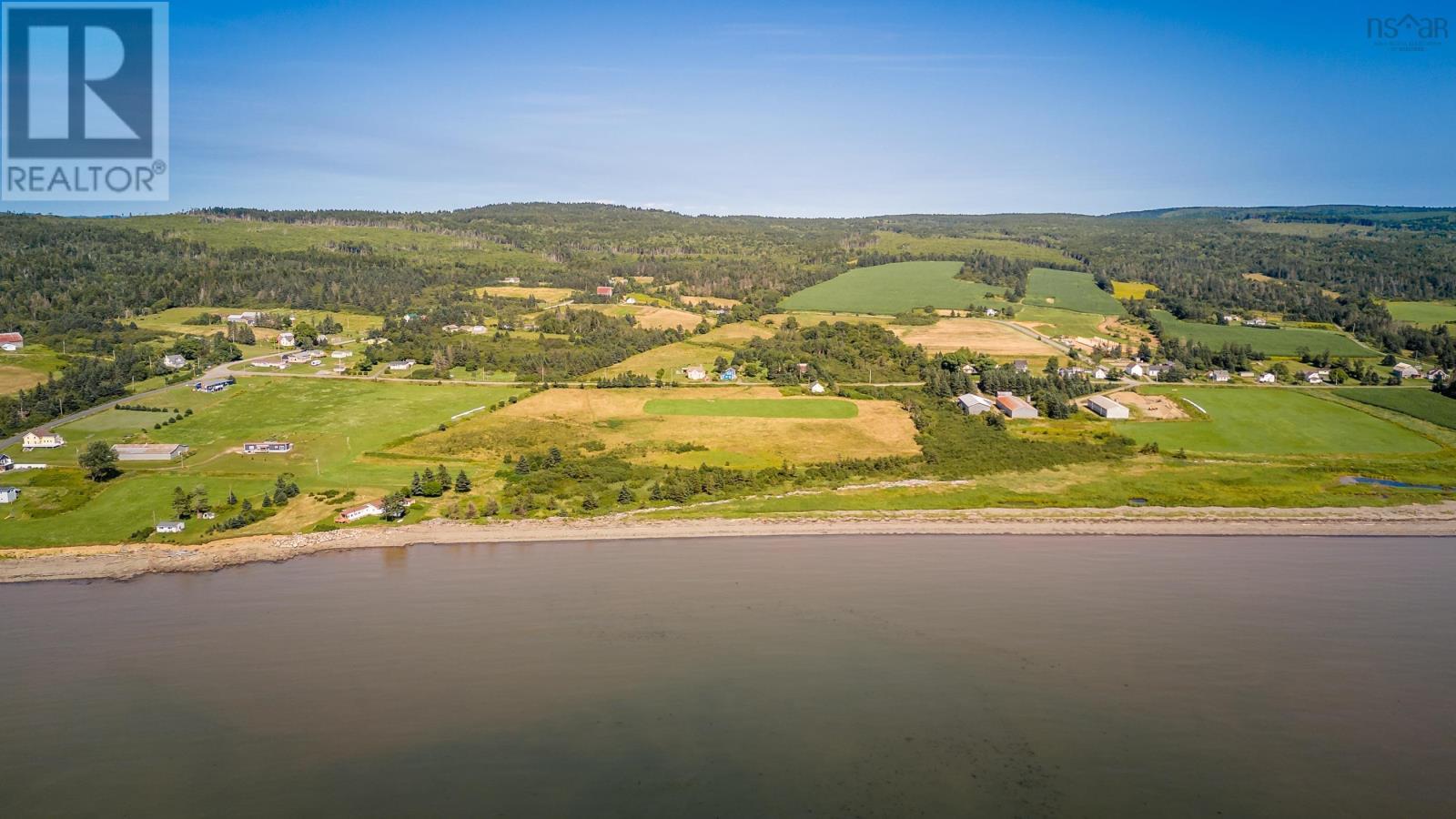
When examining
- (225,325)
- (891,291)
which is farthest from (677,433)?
(891,291)

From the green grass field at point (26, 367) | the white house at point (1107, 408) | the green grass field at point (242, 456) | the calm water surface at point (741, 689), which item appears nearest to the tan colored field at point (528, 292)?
the green grass field at point (242, 456)

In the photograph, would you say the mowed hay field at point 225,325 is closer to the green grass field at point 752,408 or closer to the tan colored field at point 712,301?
the tan colored field at point 712,301

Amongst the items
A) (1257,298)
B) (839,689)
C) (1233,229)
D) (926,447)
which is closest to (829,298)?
(1257,298)

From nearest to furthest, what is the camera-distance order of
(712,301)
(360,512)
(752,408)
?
(360,512)
(752,408)
(712,301)

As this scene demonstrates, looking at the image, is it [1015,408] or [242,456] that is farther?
[1015,408]

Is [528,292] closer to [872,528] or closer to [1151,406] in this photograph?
[1151,406]

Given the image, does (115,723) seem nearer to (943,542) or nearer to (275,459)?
(275,459)

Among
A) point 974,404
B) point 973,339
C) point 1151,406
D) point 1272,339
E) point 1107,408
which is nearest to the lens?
point 1107,408
